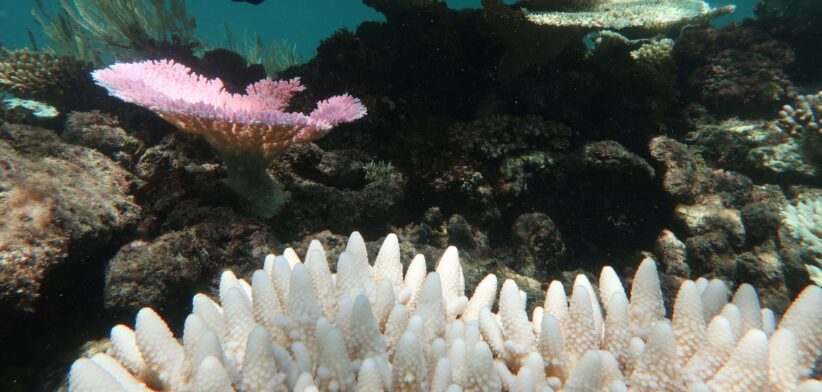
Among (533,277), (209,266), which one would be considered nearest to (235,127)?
(209,266)

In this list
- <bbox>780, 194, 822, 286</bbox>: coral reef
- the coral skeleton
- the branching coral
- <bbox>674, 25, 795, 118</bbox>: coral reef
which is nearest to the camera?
the coral skeleton

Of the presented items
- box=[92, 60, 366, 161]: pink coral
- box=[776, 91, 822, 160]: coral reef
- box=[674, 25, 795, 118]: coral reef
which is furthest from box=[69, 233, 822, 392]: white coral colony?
box=[674, 25, 795, 118]: coral reef

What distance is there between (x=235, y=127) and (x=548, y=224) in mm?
2930

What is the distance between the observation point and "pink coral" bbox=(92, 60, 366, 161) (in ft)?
9.37

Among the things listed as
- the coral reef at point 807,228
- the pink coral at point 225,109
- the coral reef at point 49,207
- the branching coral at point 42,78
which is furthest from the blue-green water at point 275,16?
the coral reef at point 49,207

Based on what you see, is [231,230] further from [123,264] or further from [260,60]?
[260,60]

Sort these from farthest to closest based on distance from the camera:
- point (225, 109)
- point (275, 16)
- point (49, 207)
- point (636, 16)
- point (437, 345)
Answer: point (275, 16), point (636, 16), point (225, 109), point (49, 207), point (437, 345)

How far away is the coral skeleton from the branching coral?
5.87m

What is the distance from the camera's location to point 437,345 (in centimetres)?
163

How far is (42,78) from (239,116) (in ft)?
15.0

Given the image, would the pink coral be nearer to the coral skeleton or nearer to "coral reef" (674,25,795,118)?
the coral skeleton

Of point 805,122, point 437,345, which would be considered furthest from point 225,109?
point 805,122

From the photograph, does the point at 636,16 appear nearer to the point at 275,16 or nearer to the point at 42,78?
the point at 42,78

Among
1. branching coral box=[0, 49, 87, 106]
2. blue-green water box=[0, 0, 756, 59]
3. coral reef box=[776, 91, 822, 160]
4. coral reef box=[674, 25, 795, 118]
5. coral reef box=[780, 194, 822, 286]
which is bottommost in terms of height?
coral reef box=[780, 194, 822, 286]
